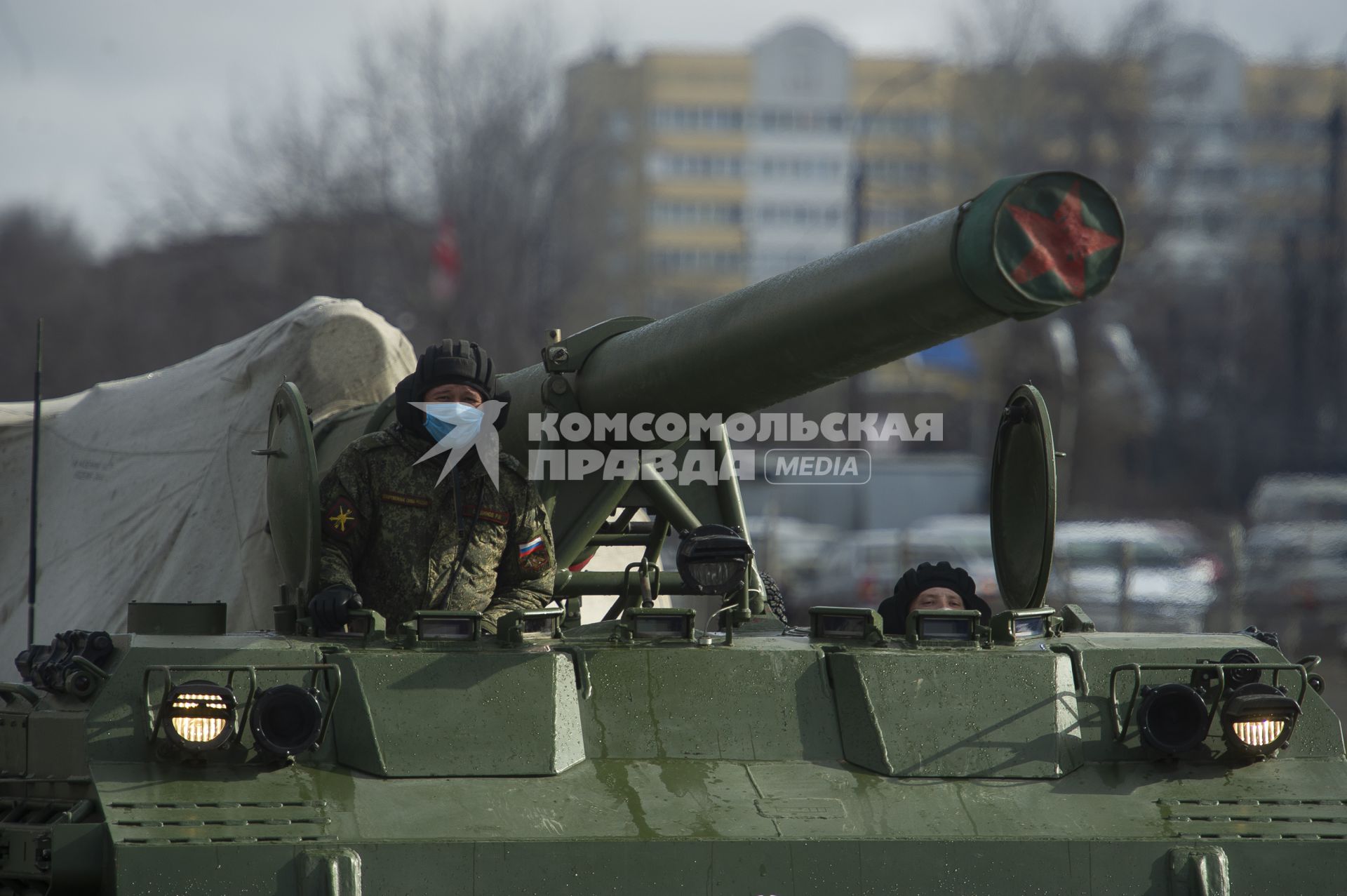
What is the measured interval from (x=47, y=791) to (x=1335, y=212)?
77.8ft

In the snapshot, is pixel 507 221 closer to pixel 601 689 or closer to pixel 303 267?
pixel 303 267

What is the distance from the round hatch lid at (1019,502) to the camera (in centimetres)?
541

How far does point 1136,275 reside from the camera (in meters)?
35.0

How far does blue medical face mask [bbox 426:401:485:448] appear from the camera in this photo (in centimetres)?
548

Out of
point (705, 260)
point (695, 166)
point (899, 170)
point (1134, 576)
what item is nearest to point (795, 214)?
point (705, 260)

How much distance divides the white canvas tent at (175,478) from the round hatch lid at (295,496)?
2.36 meters

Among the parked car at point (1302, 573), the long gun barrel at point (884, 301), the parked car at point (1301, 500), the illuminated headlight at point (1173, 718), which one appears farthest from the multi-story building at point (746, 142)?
the illuminated headlight at point (1173, 718)

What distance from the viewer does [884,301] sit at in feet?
14.1

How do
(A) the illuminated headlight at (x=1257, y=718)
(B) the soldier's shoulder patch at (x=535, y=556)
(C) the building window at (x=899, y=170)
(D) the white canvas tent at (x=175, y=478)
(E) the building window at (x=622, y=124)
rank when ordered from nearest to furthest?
(A) the illuminated headlight at (x=1257, y=718) → (B) the soldier's shoulder patch at (x=535, y=556) → (D) the white canvas tent at (x=175, y=478) → (C) the building window at (x=899, y=170) → (E) the building window at (x=622, y=124)

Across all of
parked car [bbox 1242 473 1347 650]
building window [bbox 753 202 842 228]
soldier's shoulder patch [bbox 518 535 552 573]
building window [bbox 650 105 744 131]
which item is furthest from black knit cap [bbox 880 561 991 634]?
building window [bbox 753 202 842 228]

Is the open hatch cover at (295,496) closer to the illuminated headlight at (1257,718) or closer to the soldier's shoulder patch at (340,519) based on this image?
the soldier's shoulder patch at (340,519)

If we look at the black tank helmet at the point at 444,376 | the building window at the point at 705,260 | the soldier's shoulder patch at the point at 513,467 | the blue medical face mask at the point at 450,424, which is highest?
the building window at the point at 705,260

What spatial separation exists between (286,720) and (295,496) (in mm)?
1094

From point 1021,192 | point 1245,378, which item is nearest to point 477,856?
point 1021,192
